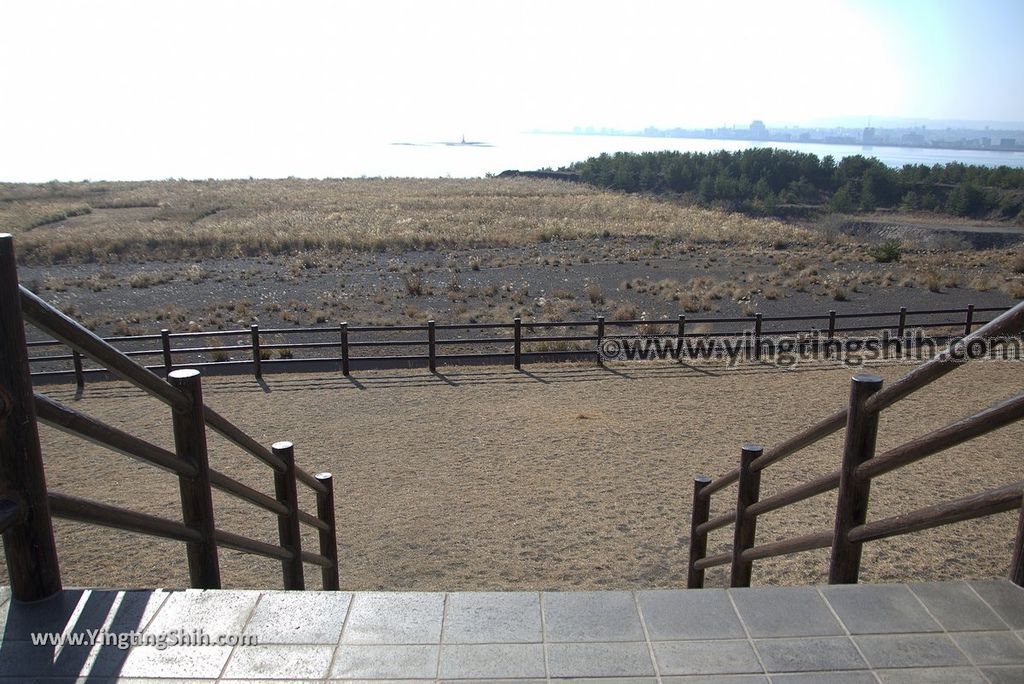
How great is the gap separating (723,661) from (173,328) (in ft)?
65.2

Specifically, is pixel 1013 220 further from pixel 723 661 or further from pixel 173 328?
pixel 723 661

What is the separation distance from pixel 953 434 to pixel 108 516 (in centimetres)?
328

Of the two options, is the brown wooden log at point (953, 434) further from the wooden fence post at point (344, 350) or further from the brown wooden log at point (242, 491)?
the wooden fence post at point (344, 350)

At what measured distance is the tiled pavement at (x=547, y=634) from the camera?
2637mm

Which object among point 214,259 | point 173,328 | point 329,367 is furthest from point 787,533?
point 214,259

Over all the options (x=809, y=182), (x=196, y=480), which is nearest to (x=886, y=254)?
(x=196, y=480)

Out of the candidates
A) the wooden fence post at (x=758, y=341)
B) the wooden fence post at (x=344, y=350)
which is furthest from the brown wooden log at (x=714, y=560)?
the wooden fence post at (x=758, y=341)

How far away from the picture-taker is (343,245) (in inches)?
1475

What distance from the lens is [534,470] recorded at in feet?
30.5

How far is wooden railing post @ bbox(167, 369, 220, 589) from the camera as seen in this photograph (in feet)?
10.8

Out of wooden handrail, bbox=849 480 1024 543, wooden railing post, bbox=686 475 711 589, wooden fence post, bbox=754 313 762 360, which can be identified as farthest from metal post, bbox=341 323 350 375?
wooden handrail, bbox=849 480 1024 543

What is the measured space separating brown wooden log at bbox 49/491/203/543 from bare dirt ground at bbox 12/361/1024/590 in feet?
12.1

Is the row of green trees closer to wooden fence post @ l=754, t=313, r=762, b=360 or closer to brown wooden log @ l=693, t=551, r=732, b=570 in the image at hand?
wooden fence post @ l=754, t=313, r=762, b=360

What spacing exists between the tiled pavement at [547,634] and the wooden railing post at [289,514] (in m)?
1.45
